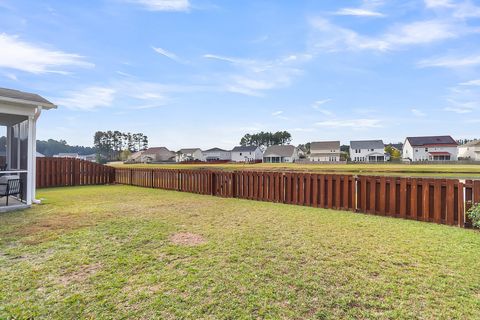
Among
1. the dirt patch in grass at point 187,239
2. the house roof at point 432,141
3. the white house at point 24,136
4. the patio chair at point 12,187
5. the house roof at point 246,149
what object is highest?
the house roof at point 432,141

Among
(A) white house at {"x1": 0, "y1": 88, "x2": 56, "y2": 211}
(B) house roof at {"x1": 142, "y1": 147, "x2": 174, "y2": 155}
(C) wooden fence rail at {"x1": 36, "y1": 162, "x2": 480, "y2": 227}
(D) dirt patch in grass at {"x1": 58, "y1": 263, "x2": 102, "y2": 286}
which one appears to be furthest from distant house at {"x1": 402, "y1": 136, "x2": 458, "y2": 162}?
(B) house roof at {"x1": 142, "y1": 147, "x2": 174, "y2": 155}

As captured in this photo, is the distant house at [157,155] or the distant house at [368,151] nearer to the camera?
the distant house at [368,151]

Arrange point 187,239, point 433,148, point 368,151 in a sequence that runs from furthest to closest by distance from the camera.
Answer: point 368,151
point 433,148
point 187,239

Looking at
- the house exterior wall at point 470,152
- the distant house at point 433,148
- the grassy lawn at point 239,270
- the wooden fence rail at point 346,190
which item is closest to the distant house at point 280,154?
the distant house at point 433,148

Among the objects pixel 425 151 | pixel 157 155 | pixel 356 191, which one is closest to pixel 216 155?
pixel 157 155

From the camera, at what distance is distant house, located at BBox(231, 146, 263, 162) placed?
8481 centimetres

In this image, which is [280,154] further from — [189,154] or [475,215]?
[475,215]

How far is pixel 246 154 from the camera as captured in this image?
8569cm

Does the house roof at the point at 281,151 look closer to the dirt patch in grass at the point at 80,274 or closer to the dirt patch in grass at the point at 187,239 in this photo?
the dirt patch in grass at the point at 187,239

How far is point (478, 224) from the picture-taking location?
17.3ft

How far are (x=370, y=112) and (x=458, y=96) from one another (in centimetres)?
1739

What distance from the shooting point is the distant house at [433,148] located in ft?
207

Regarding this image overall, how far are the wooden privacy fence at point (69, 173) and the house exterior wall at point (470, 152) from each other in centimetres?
7518

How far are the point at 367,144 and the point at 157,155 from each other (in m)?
67.9
